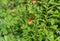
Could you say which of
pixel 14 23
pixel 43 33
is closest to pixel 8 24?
pixel 14 23

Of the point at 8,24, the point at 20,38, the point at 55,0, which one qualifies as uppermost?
the point at 55,0

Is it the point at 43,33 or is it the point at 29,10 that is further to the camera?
the point at 29,10

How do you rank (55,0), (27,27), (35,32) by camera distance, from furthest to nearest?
(55,0), (27,27), (35,32)

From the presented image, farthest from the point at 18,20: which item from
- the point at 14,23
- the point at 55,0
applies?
the point at 55,0

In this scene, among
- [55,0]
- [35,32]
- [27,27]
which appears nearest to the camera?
[35,32]

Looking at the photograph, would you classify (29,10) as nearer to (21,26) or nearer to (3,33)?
(21,26)

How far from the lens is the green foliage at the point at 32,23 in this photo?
3.11m

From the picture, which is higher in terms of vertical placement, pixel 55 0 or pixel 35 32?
pixel 55 0

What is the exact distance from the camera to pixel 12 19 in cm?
331

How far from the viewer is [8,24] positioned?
129 inches

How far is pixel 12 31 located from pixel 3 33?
0.60 feet

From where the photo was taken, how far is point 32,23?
10.3 feet

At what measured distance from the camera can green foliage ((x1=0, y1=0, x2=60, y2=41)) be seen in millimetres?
3109

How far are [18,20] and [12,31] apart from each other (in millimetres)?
208
